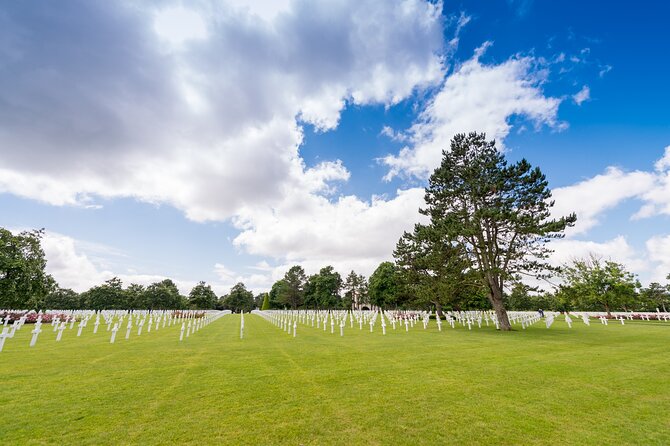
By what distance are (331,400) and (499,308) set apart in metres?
22.7

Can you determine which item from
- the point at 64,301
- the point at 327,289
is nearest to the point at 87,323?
the point at 327,289

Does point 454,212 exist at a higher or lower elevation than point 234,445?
higher

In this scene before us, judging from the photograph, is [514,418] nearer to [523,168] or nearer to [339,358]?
[339,358]

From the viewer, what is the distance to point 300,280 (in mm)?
109875

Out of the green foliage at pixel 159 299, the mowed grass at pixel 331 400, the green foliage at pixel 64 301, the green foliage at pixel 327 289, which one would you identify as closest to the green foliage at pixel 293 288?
the green foliage at pixel 327 289

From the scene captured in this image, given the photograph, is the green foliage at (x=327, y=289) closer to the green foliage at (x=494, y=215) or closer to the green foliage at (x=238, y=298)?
the green foliage at (x=238, y=298)

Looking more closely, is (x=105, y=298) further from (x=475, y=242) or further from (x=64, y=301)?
(x=475, y=242)

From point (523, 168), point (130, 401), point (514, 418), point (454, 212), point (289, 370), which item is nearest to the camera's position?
point (514, 418)

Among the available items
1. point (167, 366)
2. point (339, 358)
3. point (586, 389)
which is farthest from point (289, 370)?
point (586, 389)

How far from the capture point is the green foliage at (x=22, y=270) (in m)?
29.4

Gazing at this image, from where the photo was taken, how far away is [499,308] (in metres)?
24.1

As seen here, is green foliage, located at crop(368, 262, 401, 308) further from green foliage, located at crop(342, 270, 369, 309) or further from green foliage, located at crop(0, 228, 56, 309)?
green foliage, located at crop(0, 228, 56, 309)

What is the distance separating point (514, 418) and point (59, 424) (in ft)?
24.7

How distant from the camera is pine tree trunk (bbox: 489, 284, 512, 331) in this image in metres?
23.8
